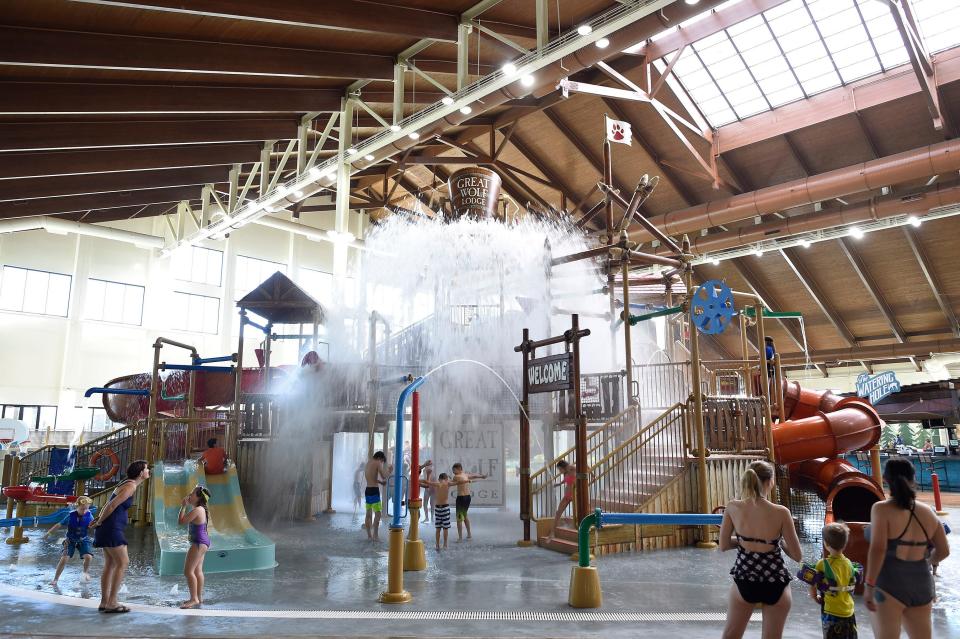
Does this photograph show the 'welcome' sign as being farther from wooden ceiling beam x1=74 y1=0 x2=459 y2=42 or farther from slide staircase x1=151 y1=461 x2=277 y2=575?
slide staircase x1=151 y1=461 x2=277 y2=575

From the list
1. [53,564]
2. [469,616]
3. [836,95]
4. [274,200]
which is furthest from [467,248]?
[469,616]

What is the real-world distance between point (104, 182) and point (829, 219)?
22594mm

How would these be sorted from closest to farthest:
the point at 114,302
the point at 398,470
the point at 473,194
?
the point at 398,470, the point at 473,194, the point at 114,302

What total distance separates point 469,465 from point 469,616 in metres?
8.91

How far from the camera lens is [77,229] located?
24.2m

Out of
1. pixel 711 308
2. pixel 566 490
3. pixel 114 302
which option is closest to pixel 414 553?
pixel 566 490

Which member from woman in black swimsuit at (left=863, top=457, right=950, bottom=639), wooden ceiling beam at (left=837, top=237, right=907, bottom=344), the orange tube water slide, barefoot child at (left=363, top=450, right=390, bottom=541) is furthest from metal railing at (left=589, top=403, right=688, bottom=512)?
wooden ceiling beam at (left=837, top=237, right=907, bottom=344)

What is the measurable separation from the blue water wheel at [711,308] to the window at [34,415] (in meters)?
23.5

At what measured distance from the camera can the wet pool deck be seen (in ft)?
19.2

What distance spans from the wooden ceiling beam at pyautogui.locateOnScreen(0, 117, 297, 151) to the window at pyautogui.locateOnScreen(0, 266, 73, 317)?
39.1 ft

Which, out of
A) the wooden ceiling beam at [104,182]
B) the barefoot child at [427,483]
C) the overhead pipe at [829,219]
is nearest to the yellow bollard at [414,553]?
the barefoot child at [427,483]

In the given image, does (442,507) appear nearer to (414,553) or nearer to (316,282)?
(414,553)

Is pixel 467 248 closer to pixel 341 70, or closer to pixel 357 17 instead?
pixel 341 70

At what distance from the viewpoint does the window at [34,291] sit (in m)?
23.5
